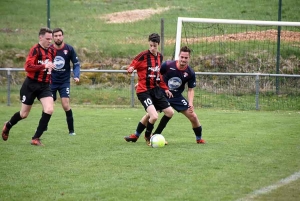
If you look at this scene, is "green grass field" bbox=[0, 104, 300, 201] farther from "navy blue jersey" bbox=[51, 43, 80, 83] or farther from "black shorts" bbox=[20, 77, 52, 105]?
"navy blue jersey" bbox=[51, 43, 80, 83]

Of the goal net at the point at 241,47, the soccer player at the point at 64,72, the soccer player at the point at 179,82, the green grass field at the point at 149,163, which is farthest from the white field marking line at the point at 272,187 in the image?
the goal net at the point at 241,47

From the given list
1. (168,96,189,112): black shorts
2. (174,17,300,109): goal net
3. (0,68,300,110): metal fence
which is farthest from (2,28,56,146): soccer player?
(174,17,300,109): goal net

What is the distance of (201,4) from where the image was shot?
21.5 metres

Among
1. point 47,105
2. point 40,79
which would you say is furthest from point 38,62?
point 47,105

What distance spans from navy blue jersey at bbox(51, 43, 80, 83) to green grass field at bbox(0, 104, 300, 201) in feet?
3.48

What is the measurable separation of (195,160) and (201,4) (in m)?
14.1

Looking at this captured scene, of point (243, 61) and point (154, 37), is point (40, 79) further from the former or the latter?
point (243, 61)

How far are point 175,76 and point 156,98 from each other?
0.49 metres

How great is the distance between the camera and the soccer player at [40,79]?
31.1ft

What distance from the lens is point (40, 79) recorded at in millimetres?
9633

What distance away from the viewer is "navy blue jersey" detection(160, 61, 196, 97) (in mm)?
9727

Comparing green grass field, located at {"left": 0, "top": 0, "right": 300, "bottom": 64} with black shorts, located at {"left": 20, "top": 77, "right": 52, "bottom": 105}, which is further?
green grass field, located at {"left": 0, "top": 0, "right": 300, "bottom": 64}

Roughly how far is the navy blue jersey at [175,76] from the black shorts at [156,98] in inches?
8.4

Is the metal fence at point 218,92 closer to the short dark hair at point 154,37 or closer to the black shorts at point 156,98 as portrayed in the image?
the black shorts at point 156,98
